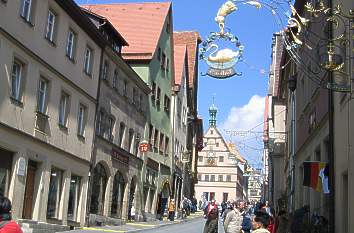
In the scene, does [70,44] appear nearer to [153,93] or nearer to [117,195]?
[117,195]

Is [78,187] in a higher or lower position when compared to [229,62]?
lower

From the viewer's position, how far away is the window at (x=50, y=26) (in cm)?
2383

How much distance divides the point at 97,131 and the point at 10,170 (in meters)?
9.66

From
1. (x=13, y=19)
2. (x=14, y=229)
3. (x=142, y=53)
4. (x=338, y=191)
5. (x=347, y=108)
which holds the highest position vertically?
(x=142, y=53)

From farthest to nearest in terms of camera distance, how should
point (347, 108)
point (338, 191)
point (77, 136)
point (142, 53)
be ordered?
point (142, 53)
point (77, 136)
point (338, 191)
point (347, 108)

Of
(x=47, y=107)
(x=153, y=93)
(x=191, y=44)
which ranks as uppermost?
(x=191, y=44)

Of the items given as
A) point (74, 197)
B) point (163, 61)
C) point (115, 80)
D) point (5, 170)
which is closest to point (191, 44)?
point (163, 61)

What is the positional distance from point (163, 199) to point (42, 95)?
2464cm

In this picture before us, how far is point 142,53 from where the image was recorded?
4084cm

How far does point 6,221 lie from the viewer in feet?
17.9

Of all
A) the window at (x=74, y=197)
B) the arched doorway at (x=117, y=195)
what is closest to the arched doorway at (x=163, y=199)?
the arched doorway at (x=117, y=195)

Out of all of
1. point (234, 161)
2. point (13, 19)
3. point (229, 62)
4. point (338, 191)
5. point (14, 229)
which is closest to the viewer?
point (14, 229)

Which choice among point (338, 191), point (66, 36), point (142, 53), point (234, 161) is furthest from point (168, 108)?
point (234, 161)

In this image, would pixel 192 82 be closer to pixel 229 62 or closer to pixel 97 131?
pixel 97 131
